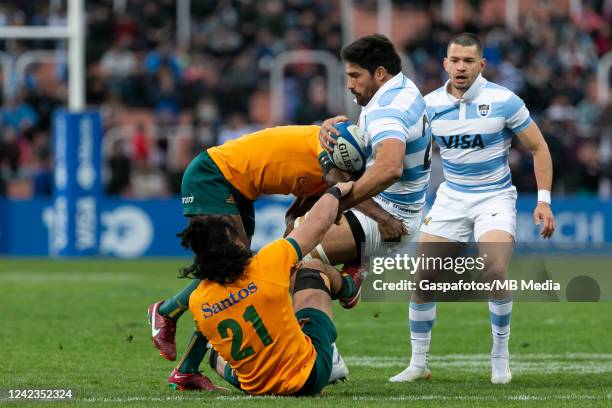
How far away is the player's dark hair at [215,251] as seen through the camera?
723 cm

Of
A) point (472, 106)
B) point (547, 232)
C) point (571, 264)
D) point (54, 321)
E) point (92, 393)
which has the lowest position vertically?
point (571, 264)

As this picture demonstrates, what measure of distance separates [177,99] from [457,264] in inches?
565

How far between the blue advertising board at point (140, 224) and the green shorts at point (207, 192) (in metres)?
12.2

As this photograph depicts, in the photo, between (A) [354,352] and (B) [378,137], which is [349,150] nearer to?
(B) [378,137]

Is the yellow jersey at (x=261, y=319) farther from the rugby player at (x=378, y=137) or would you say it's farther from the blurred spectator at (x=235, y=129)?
the blurred spectator at (x=235, y=129)

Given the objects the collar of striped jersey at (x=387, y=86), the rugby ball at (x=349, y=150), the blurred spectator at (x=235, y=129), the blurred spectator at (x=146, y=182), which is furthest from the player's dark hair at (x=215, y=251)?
the blurred spectator at (x=146, y=182)

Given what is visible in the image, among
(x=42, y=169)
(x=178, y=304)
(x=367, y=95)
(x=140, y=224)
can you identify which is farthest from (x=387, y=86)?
(x=42, y=169)

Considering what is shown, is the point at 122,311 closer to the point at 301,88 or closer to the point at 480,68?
the point at 480,68

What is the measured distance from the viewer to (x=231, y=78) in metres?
23.6

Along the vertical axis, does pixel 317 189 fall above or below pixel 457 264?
above

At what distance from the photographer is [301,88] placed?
2286cm

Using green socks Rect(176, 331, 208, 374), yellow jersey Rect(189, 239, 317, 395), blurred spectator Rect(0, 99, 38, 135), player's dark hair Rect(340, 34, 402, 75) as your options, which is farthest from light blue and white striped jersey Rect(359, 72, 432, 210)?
blurred spectator Rect(0, 99, 38, 135)

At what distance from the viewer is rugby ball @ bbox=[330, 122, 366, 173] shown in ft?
27.1

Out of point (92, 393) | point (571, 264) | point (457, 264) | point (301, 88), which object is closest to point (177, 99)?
point (301, 88)
